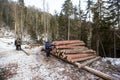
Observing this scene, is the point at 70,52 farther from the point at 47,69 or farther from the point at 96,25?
the point at 96,25

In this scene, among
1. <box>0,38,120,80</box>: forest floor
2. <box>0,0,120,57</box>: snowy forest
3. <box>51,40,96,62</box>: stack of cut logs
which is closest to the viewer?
<box>0,38,120,80</box>: forest floor

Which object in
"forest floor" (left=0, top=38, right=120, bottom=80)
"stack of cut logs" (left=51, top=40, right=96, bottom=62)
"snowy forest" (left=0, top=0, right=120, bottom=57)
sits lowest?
"forest floor" (left=0, top=38, right=120, bottom=80)

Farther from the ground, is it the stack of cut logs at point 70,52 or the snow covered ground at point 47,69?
the stack of cut logs at point 70,52

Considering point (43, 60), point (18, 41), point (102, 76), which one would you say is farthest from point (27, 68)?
point (18, 41)

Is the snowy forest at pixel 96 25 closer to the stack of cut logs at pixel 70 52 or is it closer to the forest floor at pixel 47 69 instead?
the forest floor at pixel 47 69

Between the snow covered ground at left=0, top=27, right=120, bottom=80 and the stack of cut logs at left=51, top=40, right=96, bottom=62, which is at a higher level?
the stack of cut logs at left=51, top=40, right=96, bottom=62

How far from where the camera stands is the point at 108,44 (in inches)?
1238

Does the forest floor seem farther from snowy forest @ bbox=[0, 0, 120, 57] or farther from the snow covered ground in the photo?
snowy forest @ bbox=[0, 0, 120, 57]

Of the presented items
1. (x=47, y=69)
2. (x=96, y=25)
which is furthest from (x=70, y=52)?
(x=96, y=25)

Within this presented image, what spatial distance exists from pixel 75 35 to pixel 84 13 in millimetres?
6372

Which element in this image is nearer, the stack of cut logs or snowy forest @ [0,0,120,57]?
the stack of cut logs

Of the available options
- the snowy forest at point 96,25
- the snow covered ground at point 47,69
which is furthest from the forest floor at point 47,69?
the snowy forest at point 96,25

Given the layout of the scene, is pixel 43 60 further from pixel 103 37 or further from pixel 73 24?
pixel 73 24

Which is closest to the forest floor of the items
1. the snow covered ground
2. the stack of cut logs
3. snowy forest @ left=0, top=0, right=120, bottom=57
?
the snow covered ground
